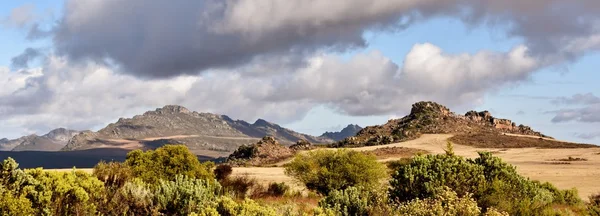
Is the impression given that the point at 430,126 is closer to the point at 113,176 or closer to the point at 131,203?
the point at 113,176

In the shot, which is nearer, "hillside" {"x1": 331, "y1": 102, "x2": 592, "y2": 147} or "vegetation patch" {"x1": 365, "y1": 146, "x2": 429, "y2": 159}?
"vegetation patch" {"x1": 365, "y1": 146, "x2": 429, "y2": 159}

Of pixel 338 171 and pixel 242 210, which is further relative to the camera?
pixel 338 171

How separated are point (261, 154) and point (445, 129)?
54852 mm

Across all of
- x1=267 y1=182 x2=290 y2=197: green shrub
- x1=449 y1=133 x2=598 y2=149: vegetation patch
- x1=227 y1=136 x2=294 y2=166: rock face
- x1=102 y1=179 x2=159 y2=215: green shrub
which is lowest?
x1=267 y1=182 x2=290 y2=197: green shrub

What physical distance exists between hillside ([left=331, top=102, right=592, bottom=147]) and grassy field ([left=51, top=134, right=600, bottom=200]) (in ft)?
19.2

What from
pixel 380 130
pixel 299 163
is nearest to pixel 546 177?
pixel 299 163

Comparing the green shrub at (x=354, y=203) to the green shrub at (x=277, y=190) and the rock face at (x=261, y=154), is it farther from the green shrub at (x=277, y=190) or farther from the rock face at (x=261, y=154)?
the rock face at (x=261, y=154)

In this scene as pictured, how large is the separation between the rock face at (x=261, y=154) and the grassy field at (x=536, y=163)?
28.9 feet

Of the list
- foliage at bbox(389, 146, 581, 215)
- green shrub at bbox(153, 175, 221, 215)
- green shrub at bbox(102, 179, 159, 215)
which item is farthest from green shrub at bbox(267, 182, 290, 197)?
green shrub at bbox(102, 179, 159, 215)

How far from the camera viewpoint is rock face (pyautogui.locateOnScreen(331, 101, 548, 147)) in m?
142

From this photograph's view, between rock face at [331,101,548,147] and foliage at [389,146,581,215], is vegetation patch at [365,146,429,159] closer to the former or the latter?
rock face at [331,101,548,147]

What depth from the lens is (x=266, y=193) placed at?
35.1 meters

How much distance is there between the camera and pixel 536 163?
283 feet

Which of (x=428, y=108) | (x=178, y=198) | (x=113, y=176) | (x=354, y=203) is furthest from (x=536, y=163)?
(x=178, y=198)
